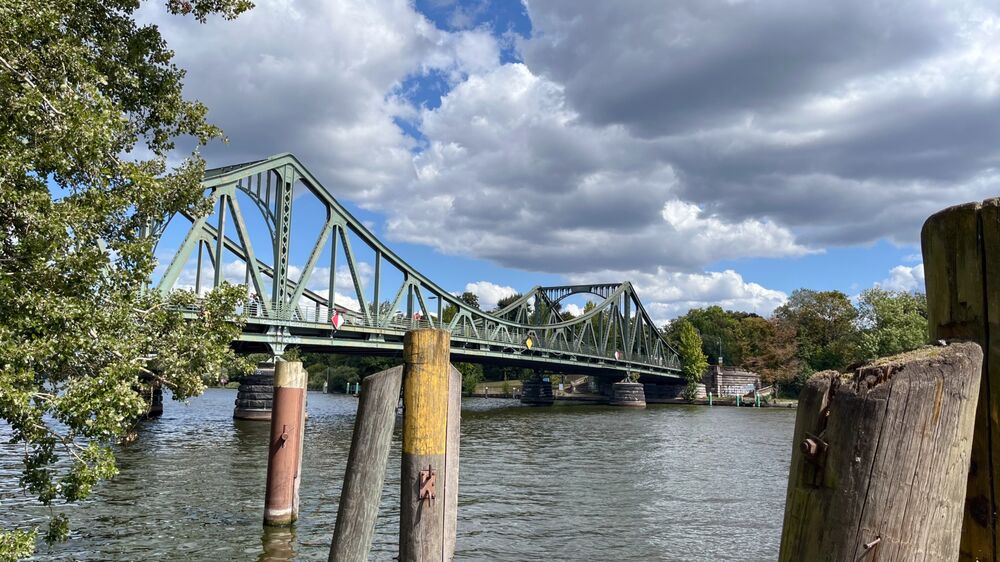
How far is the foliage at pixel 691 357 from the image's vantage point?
292ft

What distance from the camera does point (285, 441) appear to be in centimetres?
950

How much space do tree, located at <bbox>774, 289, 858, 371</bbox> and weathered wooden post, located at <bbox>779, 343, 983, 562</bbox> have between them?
272 feet

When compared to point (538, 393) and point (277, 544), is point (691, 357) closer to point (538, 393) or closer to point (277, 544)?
point (538, 393)

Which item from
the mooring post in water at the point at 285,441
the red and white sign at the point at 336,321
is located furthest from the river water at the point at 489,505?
the red and white sign at the point at 336,321

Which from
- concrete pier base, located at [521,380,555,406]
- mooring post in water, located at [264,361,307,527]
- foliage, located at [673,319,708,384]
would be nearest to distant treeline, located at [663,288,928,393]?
foliage, located at [673,319,708,384]

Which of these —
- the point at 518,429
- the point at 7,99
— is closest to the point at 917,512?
the point at 7,99

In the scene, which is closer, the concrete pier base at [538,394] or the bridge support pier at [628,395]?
the bridge support pier at [628,395]

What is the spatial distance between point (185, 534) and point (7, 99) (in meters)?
7.04

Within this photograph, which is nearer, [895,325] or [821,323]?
[895,325]

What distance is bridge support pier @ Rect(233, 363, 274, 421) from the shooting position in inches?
1451

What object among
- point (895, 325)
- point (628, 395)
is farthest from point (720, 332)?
point (895, 325)

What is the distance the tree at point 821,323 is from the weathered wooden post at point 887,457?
272 ft

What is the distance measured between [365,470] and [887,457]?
370 centimetres

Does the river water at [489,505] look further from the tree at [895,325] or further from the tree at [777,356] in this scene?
the tree at [777,356]
